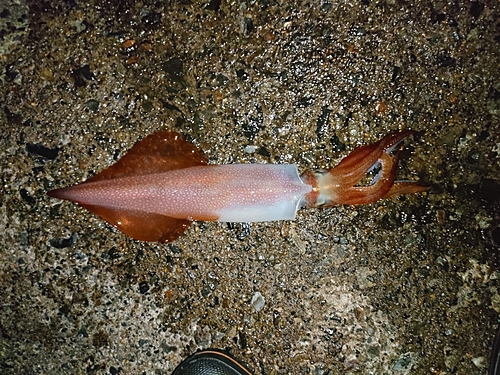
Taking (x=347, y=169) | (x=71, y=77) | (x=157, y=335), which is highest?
(x=71, y=77)

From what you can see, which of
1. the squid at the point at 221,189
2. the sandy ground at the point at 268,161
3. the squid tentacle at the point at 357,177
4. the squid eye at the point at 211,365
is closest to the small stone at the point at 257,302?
the sandy ground at the point at 268,161

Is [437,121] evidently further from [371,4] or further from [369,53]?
[371,4]

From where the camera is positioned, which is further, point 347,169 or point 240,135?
point 240,135

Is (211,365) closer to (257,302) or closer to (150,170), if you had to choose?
(257,302)

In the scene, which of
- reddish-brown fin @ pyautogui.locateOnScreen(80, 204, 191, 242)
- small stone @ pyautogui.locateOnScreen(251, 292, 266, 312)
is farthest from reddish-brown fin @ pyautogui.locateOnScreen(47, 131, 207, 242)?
small stone @ pyautogui.locateOnScreen(251, 292, 266, 312)

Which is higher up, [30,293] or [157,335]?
[30,293]

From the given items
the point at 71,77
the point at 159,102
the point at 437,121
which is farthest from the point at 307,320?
the point at 71,77
